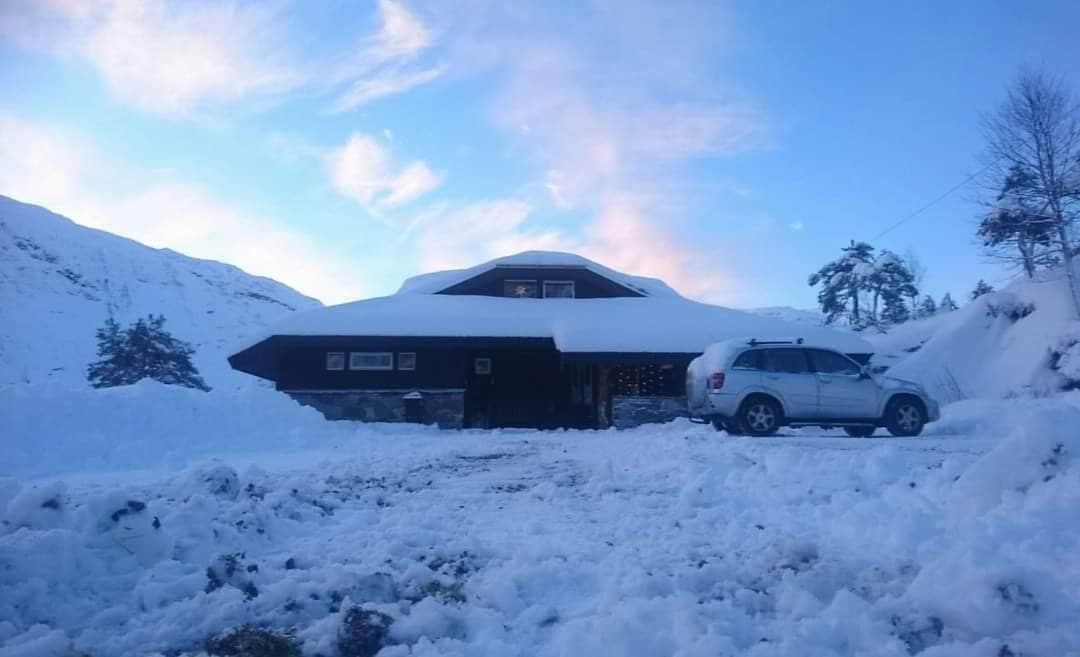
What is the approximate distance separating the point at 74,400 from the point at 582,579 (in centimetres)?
942

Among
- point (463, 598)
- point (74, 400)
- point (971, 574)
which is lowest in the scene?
point (463, 598)

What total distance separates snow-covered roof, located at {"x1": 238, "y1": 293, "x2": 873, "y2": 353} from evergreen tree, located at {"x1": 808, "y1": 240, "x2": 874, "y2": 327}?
26226 millimetres

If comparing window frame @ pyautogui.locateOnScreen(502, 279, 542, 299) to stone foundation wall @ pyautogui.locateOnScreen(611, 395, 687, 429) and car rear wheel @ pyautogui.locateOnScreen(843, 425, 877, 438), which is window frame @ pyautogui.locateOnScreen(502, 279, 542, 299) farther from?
car rear wheel @ pyautogui.locateOnScreen(843, 425, 877, 438)

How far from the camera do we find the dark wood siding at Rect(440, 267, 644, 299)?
22047 mm

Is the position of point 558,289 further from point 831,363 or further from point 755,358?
point 831,363

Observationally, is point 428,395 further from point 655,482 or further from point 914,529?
point 914,529

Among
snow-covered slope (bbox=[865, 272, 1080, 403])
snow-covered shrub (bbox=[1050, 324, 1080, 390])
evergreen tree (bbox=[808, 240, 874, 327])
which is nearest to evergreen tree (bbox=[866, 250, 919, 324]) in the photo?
evergreen tree (bbox=[808, 240, 874, 327])

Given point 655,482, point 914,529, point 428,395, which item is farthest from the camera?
point 428,395

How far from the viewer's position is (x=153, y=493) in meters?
5.30

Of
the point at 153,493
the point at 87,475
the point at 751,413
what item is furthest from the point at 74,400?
the point at 751,413

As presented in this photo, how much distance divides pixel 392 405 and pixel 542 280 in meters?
6.87

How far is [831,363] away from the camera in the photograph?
12000 millimetres

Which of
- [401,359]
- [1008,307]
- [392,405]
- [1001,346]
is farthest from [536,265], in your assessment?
[1008,307]

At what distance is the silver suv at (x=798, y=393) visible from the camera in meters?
11.5
